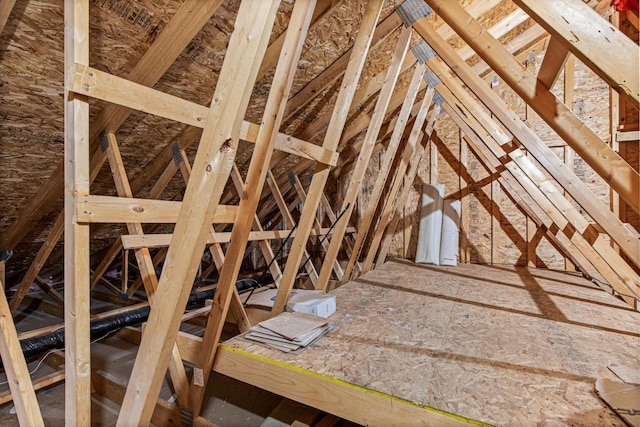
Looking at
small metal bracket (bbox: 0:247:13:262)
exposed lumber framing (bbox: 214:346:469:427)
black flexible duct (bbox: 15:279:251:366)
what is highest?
small metal bracket (bbox: 0:247:13:262)

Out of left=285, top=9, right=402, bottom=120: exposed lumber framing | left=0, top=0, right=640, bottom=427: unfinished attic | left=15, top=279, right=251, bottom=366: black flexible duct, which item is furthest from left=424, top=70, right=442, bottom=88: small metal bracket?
left=15, top=279, right=251, bottom=366: black flexible duct

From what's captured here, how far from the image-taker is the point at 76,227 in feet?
3.83

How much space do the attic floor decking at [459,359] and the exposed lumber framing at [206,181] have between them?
0.58m

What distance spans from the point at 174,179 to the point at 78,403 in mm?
2595

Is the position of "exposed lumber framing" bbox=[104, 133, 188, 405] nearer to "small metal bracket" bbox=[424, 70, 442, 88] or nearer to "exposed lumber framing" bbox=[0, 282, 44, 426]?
"exposed lumber framing" bbox=[0, 282, 44, 426]

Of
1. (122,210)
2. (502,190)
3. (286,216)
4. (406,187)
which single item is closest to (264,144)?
(122,210)

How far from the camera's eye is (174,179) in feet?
11.3

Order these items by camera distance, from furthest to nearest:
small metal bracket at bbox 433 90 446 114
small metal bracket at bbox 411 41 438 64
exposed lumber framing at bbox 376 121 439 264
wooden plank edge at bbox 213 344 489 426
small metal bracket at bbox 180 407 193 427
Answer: exposed lumber framing at bbox 376 121 439 264, small metal bracket at bbox 433 90 446 114, small metal bracket at bbox 411 41 438 64, small metal bracket at bbox 180 407 193 427, wooden plank edge at bbox 213 344 489 426

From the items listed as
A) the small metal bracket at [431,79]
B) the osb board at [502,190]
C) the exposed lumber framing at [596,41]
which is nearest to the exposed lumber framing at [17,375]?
the exposed lumber framing at [596,41]

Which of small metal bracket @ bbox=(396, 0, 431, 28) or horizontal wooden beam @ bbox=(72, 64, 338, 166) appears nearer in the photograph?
horizontal wooden beam @ bbox=(72, 64, 338, 166)

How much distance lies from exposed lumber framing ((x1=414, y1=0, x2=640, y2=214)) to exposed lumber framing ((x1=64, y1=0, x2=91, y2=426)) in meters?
1.57

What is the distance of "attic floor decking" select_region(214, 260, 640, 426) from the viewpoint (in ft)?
4.27

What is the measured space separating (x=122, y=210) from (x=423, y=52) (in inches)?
121

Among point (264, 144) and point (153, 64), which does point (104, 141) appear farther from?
point (264, 144)
